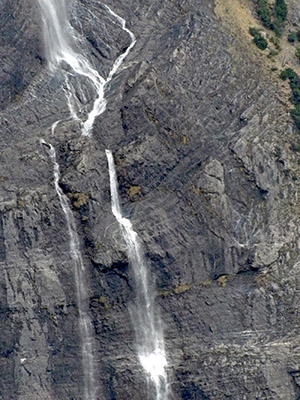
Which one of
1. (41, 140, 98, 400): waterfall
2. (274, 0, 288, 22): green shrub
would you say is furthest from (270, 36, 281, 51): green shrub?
(41, 140, 98, 400): waterfall

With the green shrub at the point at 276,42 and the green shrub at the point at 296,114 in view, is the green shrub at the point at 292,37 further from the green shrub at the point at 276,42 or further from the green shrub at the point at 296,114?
the green shrub at the point at 296,114

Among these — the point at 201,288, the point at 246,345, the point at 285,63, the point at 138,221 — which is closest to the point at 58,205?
the point at 138,221

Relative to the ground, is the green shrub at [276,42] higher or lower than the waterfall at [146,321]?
higher

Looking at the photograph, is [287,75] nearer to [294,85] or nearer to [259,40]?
[294,85]

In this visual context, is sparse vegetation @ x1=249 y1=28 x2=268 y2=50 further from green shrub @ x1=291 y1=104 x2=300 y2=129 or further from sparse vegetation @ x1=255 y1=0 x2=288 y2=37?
green shrub @ x1=291 y1=104 x2=300 y2=129

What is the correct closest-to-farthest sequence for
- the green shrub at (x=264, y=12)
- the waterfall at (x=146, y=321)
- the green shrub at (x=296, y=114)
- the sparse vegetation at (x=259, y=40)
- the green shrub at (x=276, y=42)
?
the waterfall at (x=146, y=321), the green shrub at (x=296, y=114), the sparse vegetation at (x=259, y=40), the green shrub at (x=276, y=42), the green shrub at (x=264, y=12)

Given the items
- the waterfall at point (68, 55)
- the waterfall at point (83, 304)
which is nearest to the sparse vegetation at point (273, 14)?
the waterfall at point (68, 55)
